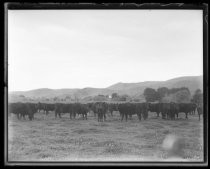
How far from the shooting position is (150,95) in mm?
5582

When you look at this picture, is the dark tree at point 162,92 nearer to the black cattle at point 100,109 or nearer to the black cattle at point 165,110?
the black cattle at point 165,110

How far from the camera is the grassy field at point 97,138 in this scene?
5.36 metres

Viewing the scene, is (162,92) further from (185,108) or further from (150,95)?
(185,108)

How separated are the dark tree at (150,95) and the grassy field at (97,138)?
1.34 ft

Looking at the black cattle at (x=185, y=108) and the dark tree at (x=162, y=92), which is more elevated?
the dark tree at (x=162, y=92)

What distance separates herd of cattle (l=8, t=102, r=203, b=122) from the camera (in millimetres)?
5480

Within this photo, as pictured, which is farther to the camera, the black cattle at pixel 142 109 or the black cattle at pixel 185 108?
the black cattle at pixel 142 109

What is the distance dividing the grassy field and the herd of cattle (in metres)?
0.12

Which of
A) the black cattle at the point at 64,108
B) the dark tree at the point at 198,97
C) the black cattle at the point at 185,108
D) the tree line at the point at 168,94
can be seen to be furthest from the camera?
the black cattle at the point at 64,108

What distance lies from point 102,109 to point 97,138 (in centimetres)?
63

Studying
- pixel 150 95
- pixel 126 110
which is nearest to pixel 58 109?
pixel 126 110

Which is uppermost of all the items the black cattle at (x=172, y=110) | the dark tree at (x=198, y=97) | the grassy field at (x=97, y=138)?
the dark tree at (x=198, y=97)

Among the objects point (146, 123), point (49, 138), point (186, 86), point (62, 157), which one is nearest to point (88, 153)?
point (62, 157)

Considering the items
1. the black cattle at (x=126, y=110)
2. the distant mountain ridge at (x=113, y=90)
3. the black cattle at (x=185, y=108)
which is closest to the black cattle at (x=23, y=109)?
the distant mountain ridge at (x=113, y=90)
